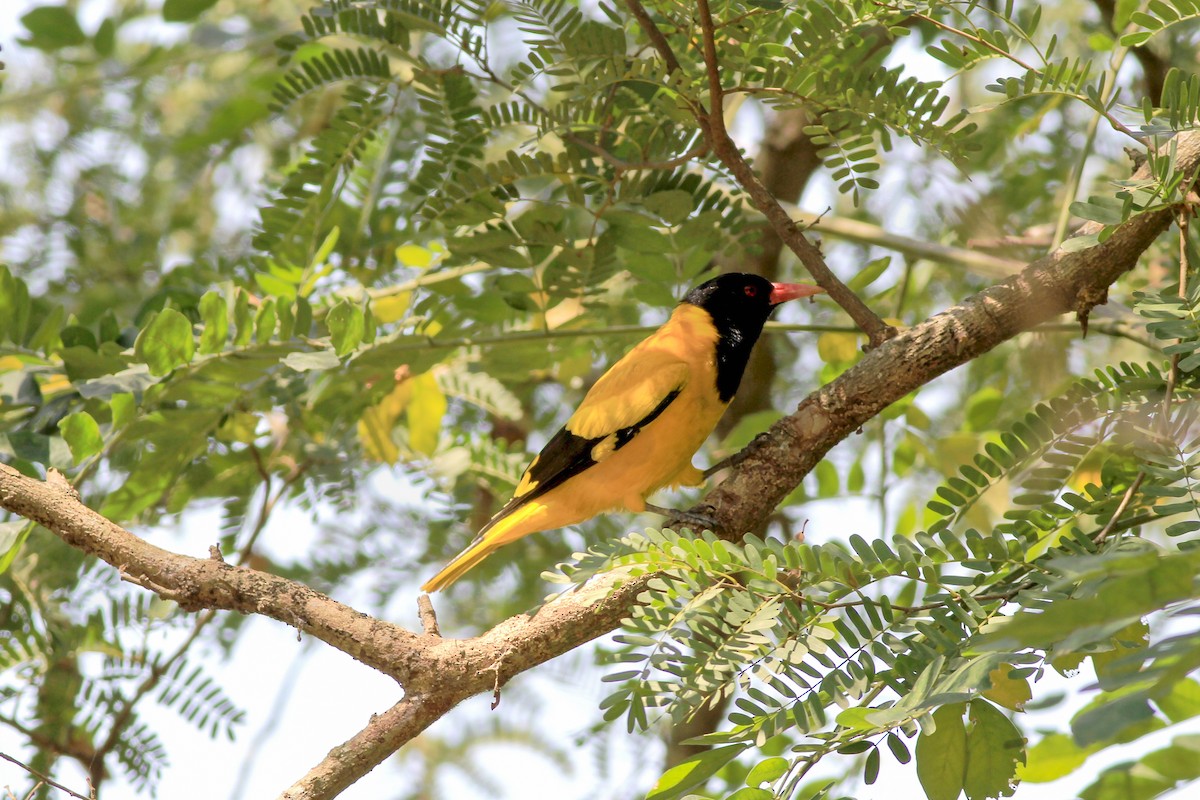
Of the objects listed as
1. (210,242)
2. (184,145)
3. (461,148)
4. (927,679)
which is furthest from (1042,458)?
(210,242)

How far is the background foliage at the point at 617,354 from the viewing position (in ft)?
5.97

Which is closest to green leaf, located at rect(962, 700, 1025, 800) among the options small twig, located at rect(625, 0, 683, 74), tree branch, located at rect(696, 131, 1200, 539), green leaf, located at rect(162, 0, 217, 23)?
tree branch, located at rect(696, 131, 1200, 539)

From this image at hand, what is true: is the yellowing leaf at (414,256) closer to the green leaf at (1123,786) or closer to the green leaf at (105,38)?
the green leaf at (105,38)

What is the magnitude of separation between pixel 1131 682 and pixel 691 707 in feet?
3.36

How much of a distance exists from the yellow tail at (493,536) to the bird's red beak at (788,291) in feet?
3.92

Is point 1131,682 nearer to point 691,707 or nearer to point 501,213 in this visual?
point 691,707

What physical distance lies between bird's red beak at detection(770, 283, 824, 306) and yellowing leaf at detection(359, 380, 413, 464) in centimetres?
138

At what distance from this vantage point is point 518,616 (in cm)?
246

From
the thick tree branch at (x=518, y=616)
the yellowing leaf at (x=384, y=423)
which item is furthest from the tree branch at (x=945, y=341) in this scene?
the yellowing leaf at (x=384, y=423)

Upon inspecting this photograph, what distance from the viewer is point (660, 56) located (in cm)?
261

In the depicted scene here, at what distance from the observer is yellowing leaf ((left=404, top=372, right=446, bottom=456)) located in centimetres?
405

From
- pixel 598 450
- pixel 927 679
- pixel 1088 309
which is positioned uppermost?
pixel 598 450

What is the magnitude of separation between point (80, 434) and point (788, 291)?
94.1 inches

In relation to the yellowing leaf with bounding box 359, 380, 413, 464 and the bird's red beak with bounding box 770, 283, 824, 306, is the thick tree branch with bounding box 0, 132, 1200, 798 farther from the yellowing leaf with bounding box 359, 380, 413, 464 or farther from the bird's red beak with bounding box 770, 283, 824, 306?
the yellowing leaf with bounding box 359, 380, 413, 464
